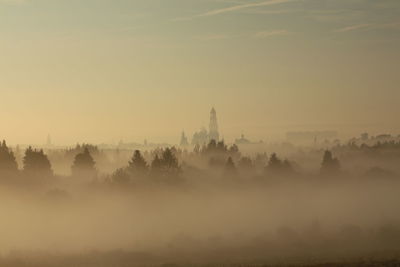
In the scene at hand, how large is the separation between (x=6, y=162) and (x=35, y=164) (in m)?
5.89

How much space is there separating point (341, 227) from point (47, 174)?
205 feet

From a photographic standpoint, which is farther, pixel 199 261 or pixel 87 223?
pixel 87 223

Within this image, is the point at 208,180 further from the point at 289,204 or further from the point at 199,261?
the point at 199,261

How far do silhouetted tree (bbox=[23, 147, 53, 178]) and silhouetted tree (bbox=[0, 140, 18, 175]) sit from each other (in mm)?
2499

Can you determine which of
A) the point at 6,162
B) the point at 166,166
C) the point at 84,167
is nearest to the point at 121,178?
the point at 166,166

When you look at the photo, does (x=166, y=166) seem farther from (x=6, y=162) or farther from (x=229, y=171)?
(x=6, y=162)

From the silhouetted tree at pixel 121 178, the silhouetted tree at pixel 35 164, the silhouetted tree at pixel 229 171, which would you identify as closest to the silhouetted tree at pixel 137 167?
the silhouetted tree at pixel 121 178

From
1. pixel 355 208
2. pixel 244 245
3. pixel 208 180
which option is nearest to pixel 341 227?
pixel 244 245

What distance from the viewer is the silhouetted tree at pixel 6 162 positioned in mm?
144000

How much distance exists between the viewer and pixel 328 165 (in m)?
188

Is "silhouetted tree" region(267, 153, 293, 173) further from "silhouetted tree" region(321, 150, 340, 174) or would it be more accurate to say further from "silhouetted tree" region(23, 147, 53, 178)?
"silhouetted tree" region(23, 147, 53, 178)

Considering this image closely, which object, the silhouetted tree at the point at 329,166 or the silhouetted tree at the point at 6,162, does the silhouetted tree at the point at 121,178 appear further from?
the silhouetted tree at the point at 329,166

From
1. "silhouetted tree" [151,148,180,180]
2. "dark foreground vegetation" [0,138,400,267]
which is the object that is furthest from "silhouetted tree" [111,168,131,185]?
"silhouetted tree" [151,148,180,180]

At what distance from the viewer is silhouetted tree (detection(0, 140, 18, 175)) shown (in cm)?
14400
